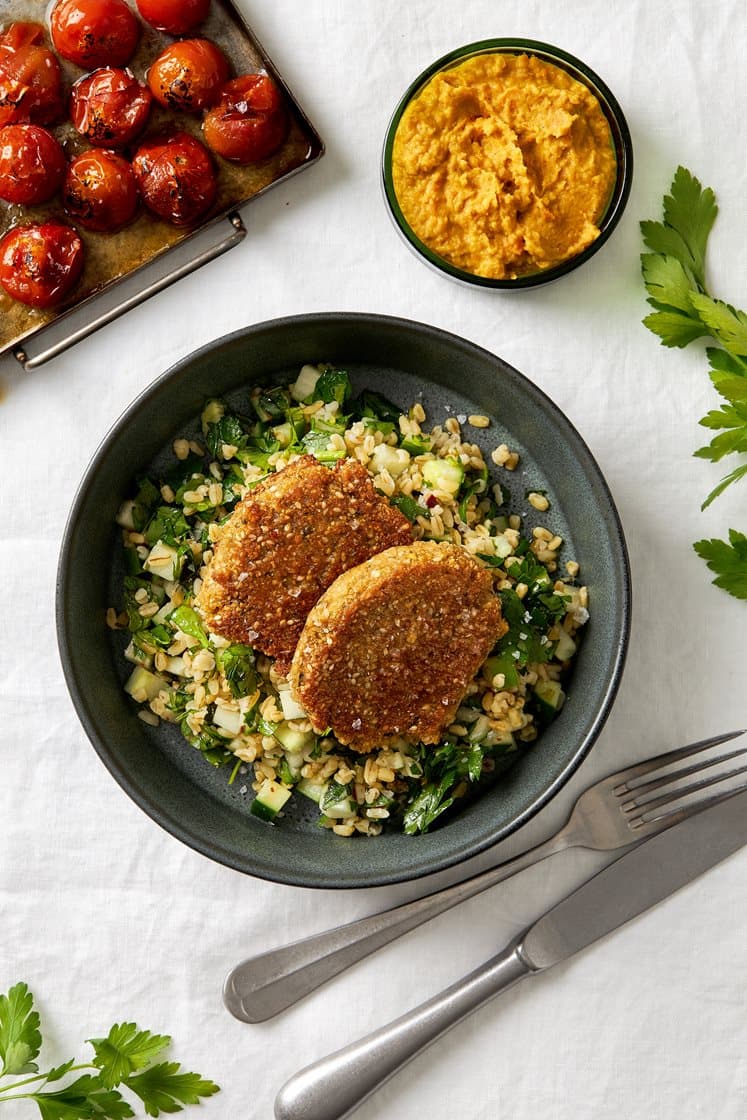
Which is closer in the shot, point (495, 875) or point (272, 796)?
point (272, 796)

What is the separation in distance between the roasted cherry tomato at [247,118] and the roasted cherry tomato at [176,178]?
8 centimetres

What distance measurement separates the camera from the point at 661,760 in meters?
2.69

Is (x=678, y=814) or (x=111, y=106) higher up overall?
(x=111, y=106)

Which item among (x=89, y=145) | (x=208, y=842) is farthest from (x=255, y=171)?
(x=208, y=842)

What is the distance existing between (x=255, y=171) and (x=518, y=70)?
0.81 meters

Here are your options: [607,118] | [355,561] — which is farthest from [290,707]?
[607,118]

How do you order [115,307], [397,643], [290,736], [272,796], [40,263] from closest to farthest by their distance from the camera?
1. [397,643]
2. [290,736]
3. [272,796]
4. [40,263]
5. [115,307]

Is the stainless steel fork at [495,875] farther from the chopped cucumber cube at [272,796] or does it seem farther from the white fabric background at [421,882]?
the chopped cucumber cube at [272,796]

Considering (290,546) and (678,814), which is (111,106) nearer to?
(290,546)

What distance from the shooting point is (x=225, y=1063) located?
2.76 m

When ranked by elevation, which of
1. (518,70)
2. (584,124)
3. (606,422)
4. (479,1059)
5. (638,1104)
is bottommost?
(638,1104)

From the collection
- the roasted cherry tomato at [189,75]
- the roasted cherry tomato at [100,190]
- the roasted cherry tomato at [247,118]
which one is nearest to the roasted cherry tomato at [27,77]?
the roasted cherry tomato at [100,190]

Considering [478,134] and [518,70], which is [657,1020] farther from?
[518,70]

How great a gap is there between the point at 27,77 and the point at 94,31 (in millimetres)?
234
